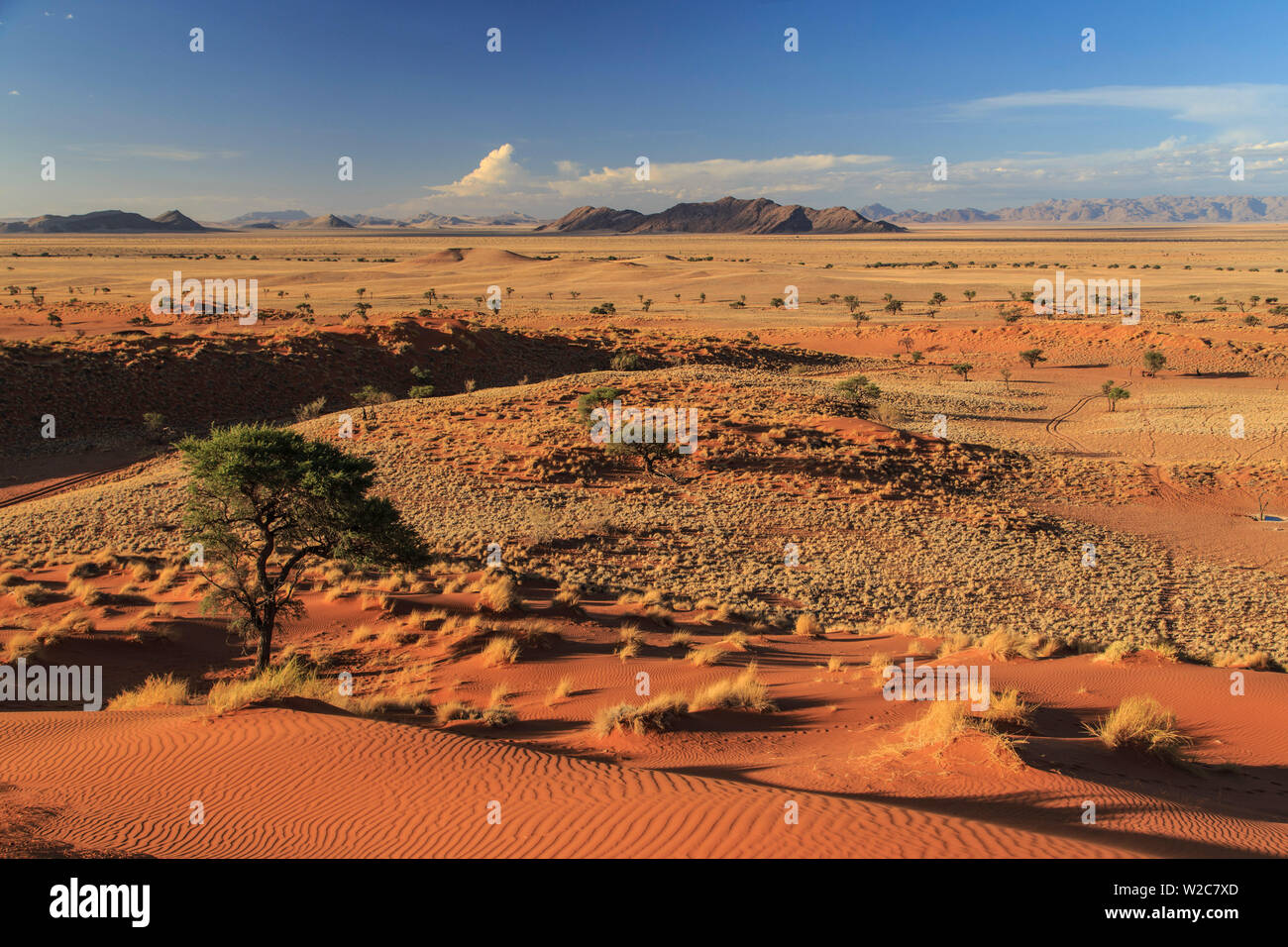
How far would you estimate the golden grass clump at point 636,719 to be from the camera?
364 inches

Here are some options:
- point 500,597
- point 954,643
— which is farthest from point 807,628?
point 500,597

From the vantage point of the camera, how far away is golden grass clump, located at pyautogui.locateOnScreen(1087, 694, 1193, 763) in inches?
340

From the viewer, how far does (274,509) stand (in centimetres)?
1247

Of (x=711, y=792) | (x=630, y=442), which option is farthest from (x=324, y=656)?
(x=630, y=442)

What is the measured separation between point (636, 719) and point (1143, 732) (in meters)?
6.11

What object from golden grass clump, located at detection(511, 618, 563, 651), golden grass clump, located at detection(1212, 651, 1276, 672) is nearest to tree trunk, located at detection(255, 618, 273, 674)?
golden grass clump, located at detection(511, 618, 563, 651)

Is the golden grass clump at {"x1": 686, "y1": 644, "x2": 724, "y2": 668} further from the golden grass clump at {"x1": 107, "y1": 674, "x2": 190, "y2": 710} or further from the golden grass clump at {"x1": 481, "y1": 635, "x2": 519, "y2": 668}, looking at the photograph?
the golden grass clump at {"x1": 107, "y1": 674, "x2": 190, "y2": 710}

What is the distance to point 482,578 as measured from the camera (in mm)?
15773

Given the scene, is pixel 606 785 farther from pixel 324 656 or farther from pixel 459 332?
pixel 459 332

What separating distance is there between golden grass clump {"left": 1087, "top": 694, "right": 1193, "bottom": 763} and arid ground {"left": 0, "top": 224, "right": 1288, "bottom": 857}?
0.07 meters

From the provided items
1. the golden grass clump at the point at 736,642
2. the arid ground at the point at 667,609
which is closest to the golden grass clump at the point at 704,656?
the arid ground at the point at 667,609

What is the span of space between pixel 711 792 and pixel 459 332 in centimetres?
3787

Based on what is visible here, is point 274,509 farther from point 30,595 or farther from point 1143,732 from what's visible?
point 1143,732

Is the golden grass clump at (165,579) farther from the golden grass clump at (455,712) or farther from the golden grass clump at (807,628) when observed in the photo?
the golden grass clump at (807,628)
